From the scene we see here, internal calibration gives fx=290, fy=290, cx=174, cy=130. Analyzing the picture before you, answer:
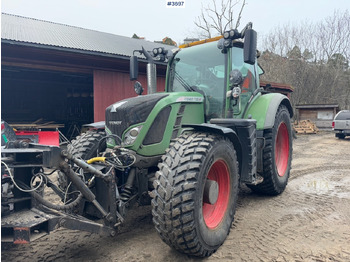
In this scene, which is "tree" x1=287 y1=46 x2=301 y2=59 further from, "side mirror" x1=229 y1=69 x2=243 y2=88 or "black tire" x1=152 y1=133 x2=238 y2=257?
"black tire" x1=152 y1=133 x2=238 y2=257

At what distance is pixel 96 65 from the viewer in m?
9.66

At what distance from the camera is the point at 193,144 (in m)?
2.77

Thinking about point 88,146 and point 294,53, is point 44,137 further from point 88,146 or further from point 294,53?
point 294,53

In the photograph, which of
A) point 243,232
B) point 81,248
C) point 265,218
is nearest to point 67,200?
point 81,248

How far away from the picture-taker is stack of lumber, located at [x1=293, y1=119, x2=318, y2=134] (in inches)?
703

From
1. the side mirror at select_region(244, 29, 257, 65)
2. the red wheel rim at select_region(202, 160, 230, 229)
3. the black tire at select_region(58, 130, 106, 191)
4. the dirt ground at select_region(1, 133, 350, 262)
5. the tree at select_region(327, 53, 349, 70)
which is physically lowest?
the dirt ground at select_region(1, 133, 350, 262)

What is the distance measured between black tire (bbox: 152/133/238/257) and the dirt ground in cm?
21

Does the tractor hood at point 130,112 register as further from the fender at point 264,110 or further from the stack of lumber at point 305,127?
the stack of lumber at point 305,127

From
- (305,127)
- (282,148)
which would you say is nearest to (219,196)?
(282,148)

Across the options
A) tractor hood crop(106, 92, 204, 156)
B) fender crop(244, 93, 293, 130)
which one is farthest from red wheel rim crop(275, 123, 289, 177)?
tractor hood crop(106, 92, 204, 156)

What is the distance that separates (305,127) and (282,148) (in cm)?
1472

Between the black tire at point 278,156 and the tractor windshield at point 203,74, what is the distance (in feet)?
3.36

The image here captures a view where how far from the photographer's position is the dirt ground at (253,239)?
2.78 meters

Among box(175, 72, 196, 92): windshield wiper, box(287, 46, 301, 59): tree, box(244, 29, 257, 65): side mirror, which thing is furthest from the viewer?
box(287, 46, 301, 59): tree
